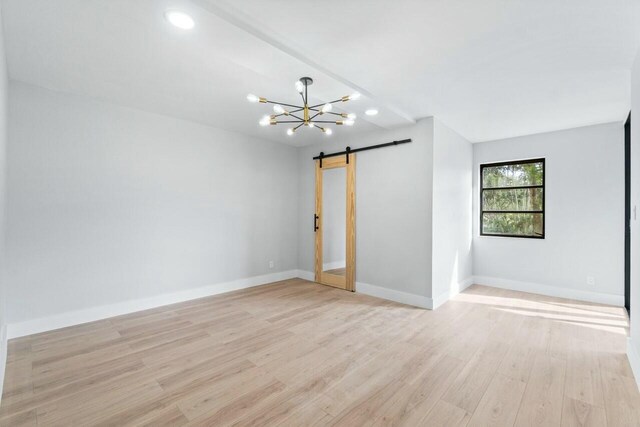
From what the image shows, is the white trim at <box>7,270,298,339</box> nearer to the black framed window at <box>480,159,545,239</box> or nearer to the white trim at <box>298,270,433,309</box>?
the white trim at <box>298,270,433,309</box>

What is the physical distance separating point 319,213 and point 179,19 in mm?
3921

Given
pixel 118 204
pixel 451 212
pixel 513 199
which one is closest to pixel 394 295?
pixel 451 212

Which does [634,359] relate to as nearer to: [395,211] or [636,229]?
[636,229]

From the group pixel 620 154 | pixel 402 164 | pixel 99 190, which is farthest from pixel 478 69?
pixel 99 190

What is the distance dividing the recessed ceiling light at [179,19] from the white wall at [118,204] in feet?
7.51

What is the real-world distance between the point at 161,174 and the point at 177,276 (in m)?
1.49

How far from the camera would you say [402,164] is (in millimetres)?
4406

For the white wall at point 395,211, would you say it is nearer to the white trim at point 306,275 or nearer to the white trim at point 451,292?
the white trim at point 451,292

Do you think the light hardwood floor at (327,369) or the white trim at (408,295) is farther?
the white trim at (408,295)

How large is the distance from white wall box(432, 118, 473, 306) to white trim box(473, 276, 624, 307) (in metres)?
0.37

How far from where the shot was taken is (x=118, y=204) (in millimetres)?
3736

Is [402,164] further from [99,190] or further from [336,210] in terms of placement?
[99,190]

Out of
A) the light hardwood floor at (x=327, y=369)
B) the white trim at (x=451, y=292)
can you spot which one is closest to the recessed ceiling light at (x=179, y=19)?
the light hardwood floor at (x=327, y=369)

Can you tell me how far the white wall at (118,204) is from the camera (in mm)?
3143
